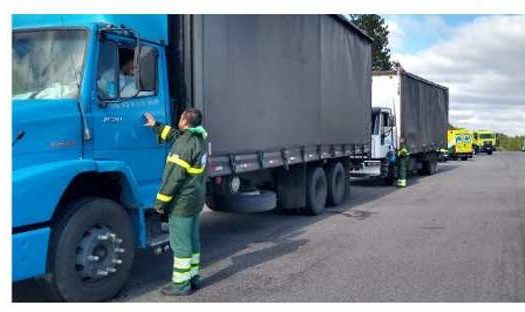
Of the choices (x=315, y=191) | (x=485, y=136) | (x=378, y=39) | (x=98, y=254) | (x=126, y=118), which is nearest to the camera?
(x=98, y=254)

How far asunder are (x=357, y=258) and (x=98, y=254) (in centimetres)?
348

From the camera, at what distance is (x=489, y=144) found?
56062 millimetres

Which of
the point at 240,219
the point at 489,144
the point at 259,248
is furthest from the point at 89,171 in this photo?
the point at 489,144

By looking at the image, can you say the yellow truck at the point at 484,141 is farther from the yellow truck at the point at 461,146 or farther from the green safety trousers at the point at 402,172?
the green safety trousers at the point at 402,172

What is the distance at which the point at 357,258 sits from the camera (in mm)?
7629

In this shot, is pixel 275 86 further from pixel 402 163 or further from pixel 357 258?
pixel 402 163

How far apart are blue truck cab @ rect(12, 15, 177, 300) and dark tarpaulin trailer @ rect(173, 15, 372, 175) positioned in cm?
106

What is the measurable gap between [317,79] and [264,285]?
5673 millimetres

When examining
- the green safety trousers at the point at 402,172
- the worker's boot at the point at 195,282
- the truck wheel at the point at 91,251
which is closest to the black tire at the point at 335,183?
the green safety trousers at the point at 402,172

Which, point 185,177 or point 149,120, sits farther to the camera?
point 149,120

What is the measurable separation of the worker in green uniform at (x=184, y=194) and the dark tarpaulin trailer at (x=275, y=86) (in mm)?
1126

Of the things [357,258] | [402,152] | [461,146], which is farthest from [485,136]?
[357,258]

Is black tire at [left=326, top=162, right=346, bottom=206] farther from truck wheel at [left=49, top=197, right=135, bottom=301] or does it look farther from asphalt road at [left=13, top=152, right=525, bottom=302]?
truck wheel at [left=49, top=197, right=135, bottom=301]

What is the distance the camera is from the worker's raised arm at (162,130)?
6211 mm
